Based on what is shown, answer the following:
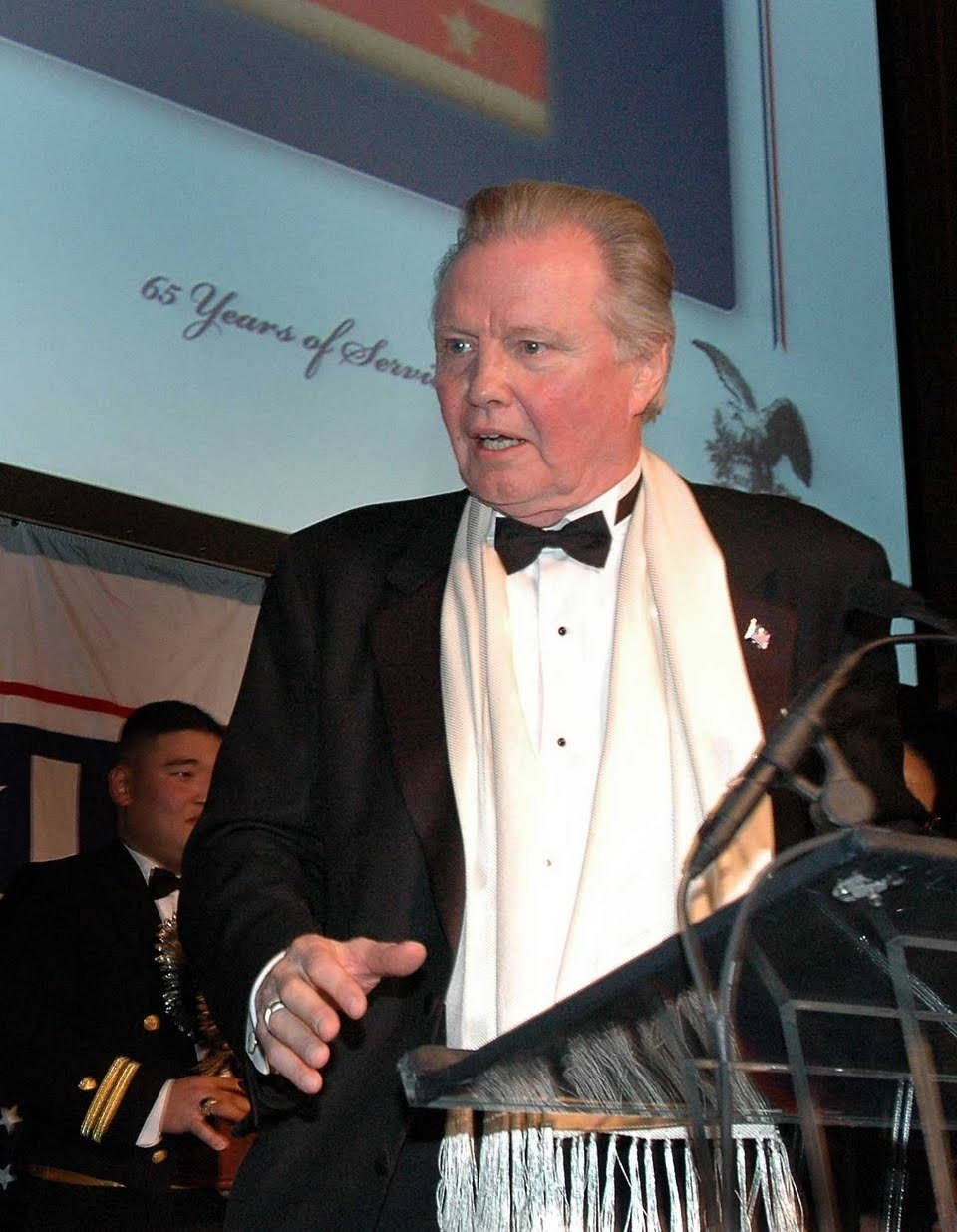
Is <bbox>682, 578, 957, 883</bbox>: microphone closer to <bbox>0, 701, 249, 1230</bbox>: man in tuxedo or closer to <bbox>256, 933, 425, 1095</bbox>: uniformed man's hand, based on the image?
<bbox>256, 933, 425, 1095</bbox>: uniformed man's hand

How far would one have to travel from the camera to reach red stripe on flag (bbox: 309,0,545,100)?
3916 millimetres

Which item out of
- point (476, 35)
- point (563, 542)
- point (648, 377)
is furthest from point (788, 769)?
point (476, 35)

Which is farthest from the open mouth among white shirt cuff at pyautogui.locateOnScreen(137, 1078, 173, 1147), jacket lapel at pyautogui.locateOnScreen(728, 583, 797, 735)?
white shirt cuff at pyautogui.locateOnScreen(137, 1078, 173, 1147)

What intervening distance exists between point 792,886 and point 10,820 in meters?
3.03

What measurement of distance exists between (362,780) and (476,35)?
8.51 feet

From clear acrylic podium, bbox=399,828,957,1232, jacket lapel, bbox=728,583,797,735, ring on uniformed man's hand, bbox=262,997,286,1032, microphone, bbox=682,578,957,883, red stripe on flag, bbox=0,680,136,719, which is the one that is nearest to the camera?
clear acrylic podium, bbox=399,828,957,1232

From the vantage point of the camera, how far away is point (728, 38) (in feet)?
15.1

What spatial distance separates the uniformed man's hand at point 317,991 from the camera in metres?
1.45

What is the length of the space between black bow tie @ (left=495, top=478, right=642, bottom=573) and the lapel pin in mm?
204

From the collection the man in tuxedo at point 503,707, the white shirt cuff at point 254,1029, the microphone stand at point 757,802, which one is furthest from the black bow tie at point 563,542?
the microphone stand at point 757,802

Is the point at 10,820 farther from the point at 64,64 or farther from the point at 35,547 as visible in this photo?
the point at 64,64

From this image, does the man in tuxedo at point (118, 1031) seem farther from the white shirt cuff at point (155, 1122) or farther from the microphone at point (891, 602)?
the microphone at point (891, 602)

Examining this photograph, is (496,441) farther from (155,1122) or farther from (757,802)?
(155,1122)

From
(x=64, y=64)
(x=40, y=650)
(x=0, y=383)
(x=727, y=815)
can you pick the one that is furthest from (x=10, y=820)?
(x=727, y=815)
